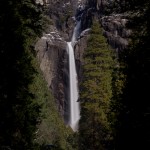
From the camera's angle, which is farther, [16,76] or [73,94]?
[73,94]

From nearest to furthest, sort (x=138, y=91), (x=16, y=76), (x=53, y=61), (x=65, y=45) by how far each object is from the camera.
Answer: (x=138, y=91), (x=16, y=76), (x=53, y=61), (x=65, y=45)

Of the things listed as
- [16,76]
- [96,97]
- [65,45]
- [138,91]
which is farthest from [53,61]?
[138,91]

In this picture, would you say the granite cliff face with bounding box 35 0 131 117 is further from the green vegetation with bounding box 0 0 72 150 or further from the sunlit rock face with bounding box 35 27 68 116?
the green vegetation with bounding box 0 0 72 150

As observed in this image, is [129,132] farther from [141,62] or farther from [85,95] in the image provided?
[85,95]

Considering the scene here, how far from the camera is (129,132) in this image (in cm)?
1282

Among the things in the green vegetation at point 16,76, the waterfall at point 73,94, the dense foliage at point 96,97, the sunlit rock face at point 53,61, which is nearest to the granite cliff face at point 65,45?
the sunlit rock face at point 53,61

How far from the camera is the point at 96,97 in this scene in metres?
27.9

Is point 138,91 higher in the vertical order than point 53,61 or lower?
higher

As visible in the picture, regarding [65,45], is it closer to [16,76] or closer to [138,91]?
[16,76]

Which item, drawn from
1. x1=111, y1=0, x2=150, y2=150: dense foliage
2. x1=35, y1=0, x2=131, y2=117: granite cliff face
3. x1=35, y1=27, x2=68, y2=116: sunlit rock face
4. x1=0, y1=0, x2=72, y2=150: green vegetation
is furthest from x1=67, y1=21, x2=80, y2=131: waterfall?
x1=0, y1=0, x2=72, y2=150: green vegetation

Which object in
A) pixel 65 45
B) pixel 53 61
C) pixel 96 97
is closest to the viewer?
pixel 96 97

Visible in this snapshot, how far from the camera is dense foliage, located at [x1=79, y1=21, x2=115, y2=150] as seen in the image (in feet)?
90.3

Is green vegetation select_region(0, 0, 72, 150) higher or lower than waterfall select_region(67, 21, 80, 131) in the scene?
higher

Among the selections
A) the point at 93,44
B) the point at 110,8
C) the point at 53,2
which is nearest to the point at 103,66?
the point at 93,44
